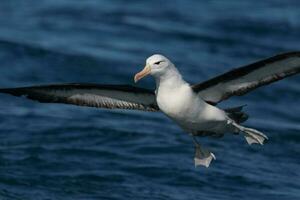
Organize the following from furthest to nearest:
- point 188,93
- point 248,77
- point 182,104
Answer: point 248,77, point 188,93, point 182,104

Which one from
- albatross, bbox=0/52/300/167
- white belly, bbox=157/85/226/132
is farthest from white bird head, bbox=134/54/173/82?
white belly, bbox=157/85/226/132

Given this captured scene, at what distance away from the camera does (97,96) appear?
1409 cm

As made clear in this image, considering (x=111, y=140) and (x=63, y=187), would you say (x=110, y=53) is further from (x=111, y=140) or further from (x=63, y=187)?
(x=63, y=187)

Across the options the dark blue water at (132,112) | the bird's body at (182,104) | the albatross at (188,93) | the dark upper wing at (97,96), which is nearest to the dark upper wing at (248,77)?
the albatross at (188,93)

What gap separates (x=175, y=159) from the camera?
62.7 ft

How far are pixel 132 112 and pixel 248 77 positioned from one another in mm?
8185

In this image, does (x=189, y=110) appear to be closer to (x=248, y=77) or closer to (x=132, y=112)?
(x=248, y=77)

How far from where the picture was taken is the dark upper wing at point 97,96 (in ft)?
45.1

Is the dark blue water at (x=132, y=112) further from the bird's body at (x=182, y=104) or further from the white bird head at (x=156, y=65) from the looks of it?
the white bird head at (x=156, y=65)

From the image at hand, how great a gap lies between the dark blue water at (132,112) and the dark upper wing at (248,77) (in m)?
3.86

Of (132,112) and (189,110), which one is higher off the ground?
(189,110)

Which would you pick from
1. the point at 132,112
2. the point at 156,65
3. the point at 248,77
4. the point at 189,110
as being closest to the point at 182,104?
the point at 189,110

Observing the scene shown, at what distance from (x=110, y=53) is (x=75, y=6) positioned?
471cm

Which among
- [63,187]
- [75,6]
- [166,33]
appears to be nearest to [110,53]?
[166,33]
